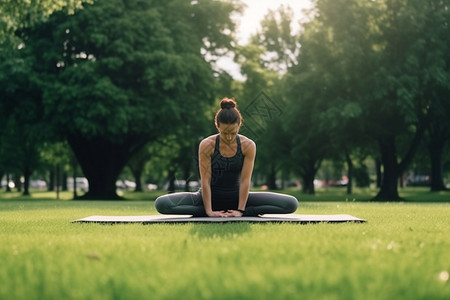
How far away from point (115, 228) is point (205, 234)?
5.61ft

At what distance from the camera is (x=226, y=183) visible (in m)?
9.74

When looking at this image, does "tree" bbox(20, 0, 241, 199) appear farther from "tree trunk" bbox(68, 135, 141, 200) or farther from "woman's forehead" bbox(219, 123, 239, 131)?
"woman's forehead" bbox(219, 123, 239, 131)

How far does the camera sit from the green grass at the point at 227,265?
11.4 ft

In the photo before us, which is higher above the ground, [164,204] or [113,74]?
[113,74]

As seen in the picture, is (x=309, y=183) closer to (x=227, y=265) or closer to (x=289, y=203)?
(x=289, y=203)

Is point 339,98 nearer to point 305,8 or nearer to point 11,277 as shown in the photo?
point 305,8

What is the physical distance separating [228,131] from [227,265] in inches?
182

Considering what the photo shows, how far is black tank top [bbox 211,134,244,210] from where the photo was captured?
944cm

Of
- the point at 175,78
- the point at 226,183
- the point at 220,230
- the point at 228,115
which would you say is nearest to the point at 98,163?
the point at 175,78

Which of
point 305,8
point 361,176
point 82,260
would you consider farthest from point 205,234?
point 361,176

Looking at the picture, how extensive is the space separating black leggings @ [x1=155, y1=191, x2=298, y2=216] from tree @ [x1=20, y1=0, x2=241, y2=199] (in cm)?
1771

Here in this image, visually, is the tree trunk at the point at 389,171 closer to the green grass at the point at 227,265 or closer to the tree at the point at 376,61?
the tree at the point at 376,61

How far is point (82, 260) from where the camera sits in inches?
192

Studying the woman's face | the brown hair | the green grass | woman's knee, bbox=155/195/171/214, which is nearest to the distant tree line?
woman's knee, bbox=155/195/171/214
